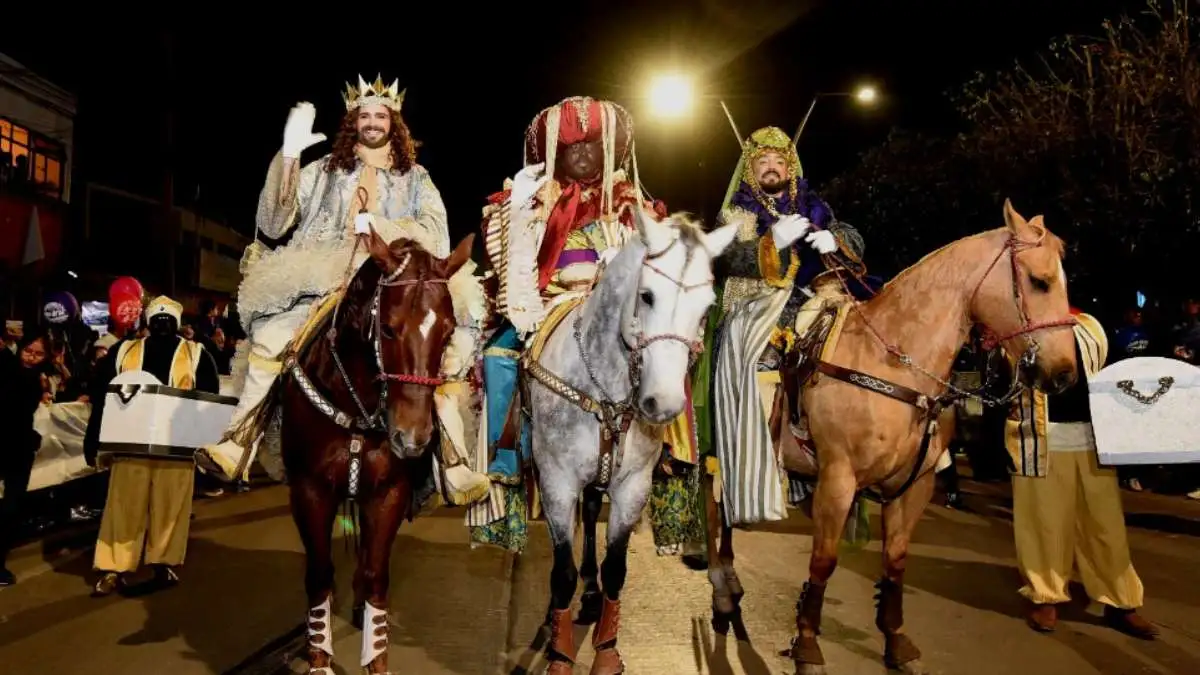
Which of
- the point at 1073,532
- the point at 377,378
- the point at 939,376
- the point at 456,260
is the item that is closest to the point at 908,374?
the point at 939,376

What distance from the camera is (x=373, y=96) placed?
631 centimetres

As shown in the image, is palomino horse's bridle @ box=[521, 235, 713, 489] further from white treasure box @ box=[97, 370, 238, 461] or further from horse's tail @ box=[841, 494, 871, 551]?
white treasure box @ box=[97, 370, 238, 461]

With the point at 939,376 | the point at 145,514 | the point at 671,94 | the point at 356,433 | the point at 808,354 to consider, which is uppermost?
the point at 671,94

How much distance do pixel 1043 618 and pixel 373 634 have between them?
469 centimetres

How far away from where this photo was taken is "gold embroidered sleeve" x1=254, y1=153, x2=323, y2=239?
229 inches

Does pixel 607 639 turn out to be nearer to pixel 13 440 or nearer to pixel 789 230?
pixel 789 230

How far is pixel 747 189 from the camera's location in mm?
7316

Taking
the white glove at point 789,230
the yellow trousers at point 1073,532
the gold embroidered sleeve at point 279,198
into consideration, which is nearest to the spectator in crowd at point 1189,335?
the yellow trousers at point 1073,532

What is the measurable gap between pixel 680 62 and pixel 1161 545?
10.5 meters

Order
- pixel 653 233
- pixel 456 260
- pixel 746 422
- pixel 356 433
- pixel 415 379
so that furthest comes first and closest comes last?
pixel 746 422 → pixel 356 433 → pixel 456 260 → pixel 653 233 → pixel 415 379

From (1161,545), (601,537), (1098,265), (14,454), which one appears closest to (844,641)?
(601,537)

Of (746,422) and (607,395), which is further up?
(607,395)

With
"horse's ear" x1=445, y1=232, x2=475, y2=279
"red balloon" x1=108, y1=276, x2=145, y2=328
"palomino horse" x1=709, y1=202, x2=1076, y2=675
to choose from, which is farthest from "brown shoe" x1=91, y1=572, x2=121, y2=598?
"palomino horse" x1=709, y1=202, x2=1076, y2=675

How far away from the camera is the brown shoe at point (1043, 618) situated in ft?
22.7
